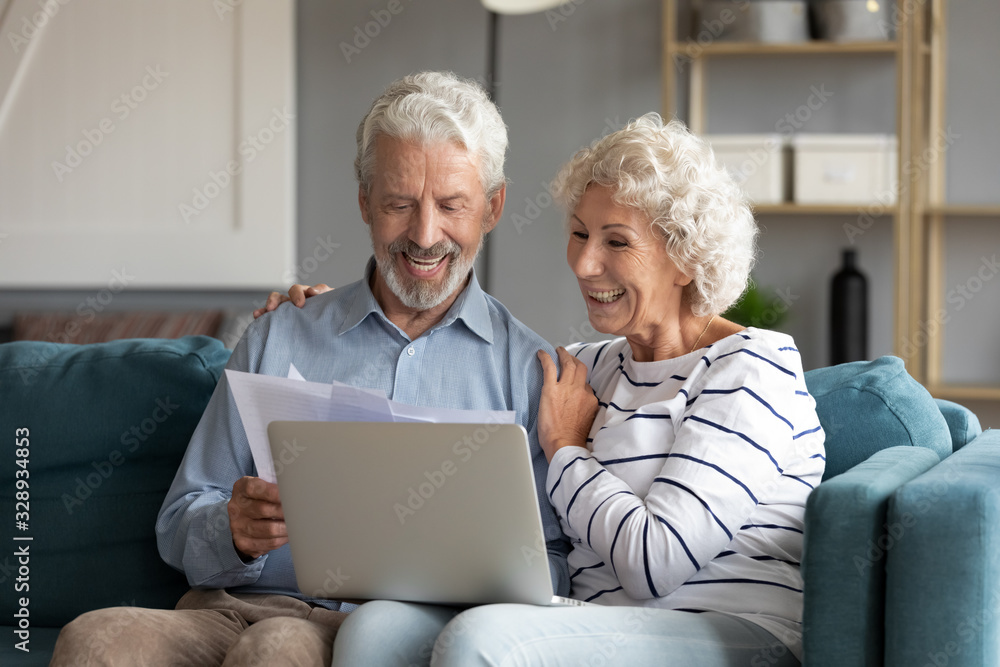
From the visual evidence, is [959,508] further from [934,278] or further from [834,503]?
[934,278]

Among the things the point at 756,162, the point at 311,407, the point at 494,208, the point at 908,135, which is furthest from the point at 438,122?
the point at 908,135

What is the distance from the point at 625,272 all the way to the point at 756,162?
1.97m

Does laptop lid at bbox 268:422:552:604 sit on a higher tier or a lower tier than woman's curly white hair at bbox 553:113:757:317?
lower

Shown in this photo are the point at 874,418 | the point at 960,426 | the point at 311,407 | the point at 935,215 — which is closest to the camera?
the point at 311,407

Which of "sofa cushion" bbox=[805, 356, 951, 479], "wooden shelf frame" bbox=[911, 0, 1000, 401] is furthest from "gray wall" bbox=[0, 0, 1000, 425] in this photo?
"sofa cushion" bbox=[805, 356, 951, 479]

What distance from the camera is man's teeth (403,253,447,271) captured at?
1.66 meters

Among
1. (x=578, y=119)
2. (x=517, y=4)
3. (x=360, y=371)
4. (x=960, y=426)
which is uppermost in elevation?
(x=517, y=4)

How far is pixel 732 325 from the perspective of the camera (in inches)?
61.9

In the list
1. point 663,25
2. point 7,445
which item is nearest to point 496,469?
point 7,445

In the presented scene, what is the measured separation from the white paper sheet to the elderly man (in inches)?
10.1

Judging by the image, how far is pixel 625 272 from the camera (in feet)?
5.03

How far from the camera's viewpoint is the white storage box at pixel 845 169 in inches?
128

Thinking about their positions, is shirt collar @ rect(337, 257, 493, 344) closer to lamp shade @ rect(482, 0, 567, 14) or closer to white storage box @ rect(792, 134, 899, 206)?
lamp shade @ rect(482, 0, 567, 14)

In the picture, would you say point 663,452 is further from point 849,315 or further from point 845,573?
point 849,315
